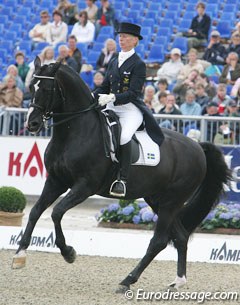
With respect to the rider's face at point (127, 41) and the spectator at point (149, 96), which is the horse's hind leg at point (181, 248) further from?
the spectator at point (149, 96)

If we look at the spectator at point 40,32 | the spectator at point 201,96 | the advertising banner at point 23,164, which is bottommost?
the advertising banner at point 23,164

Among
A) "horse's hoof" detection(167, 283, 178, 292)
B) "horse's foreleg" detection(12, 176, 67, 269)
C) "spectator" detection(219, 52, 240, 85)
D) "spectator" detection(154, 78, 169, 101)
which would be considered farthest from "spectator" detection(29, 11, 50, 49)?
"horse's hoof" detection(167, 283, 178, 292)

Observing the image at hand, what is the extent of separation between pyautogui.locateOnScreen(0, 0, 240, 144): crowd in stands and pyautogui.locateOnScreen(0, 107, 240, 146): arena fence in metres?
0.13

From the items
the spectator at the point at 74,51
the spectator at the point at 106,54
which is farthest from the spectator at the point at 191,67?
the spectator at the point at 74,51

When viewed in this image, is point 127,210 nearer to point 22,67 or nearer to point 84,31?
point 22,67

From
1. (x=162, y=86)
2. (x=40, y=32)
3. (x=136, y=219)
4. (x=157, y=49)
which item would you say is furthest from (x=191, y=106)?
(x=40, y=32)

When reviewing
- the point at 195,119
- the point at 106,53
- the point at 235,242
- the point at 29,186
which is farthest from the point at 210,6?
the point at 235,242

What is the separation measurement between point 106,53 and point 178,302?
9770 mm

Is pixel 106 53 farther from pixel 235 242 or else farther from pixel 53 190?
pixel 53 190

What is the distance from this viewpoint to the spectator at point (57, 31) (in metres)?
18.1

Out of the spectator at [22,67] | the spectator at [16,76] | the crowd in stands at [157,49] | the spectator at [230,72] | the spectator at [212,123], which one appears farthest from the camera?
the spectator at [22,67]

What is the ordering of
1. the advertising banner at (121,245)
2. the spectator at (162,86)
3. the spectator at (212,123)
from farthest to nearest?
1. the spectator at (162,86)
2. the spectator at (212,123)
3. the advertising banner at (121,245)

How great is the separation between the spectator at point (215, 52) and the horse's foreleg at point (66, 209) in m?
8.92

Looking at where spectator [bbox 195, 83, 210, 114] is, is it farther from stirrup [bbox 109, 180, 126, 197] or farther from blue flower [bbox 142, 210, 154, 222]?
stirrup [bbox 109, 180, 126, 197]
